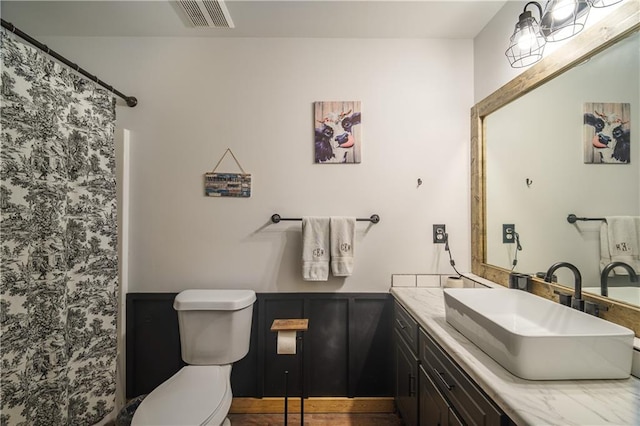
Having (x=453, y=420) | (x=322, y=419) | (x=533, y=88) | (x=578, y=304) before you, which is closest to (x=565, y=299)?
(x=578, y=304)

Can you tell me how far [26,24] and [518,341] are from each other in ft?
10.00

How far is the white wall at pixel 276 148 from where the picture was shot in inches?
69.9

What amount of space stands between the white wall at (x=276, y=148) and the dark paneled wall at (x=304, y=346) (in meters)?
0.11

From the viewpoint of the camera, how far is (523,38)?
123 centimetres

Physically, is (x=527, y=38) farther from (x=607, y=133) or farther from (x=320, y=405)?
(x=320, y=405)

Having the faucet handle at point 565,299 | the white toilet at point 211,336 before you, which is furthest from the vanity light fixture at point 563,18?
the white toilet at point 211,336

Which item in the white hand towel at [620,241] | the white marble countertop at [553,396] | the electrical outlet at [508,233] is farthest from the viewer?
the electrical outlet at [508,233]

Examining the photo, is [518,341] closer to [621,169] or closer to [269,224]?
[621,169]

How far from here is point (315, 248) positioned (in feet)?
5.56

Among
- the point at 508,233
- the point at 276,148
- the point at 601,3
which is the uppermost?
the point at 601,3

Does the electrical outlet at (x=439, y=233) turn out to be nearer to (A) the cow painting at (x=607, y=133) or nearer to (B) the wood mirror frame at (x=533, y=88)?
(B) the wood mirror frame at (x=533, y=88)

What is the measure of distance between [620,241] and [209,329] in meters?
1.90

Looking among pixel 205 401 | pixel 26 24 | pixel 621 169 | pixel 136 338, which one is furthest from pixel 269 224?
pixel 26 24

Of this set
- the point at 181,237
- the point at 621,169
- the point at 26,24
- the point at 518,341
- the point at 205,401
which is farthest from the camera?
the point at 181,237
